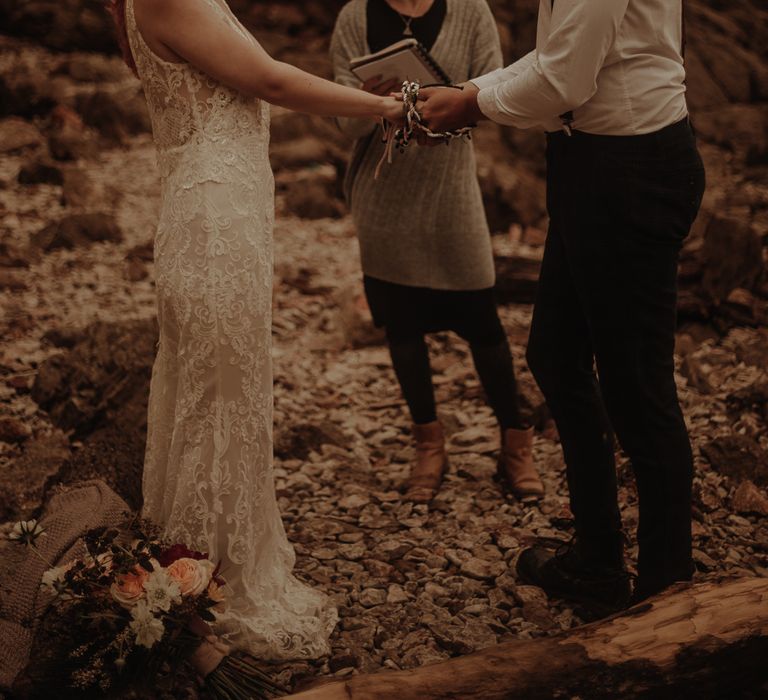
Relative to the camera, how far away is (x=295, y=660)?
2865 millimetres

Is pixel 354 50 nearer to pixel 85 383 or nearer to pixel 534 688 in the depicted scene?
pixel 85 383

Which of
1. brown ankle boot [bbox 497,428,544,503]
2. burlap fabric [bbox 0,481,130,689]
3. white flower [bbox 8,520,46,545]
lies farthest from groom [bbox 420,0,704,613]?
white flower [bbox 8,520,46,545]

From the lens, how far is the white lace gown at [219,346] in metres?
2.66

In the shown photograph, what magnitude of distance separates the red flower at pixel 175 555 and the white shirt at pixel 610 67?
167cm

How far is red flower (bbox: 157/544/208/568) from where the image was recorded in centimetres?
257

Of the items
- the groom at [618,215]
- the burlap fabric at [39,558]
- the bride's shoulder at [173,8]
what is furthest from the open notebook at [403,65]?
the burlap fabric at [39,558]

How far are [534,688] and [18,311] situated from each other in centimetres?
500

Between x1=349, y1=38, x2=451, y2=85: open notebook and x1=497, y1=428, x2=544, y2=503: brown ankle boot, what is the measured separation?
162 centimetres

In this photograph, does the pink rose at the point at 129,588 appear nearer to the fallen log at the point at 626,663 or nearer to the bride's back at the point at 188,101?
the fallen log at the point at 626,663

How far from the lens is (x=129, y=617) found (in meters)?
2.40

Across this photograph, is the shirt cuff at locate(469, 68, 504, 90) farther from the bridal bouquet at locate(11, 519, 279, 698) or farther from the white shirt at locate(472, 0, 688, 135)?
the bridal bouquet at locate(11, 519, 279, 698)

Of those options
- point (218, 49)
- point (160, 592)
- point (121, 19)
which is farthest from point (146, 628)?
point (121, 19)

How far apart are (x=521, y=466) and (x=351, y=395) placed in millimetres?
1604

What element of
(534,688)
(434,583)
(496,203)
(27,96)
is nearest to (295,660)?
(434,583)
